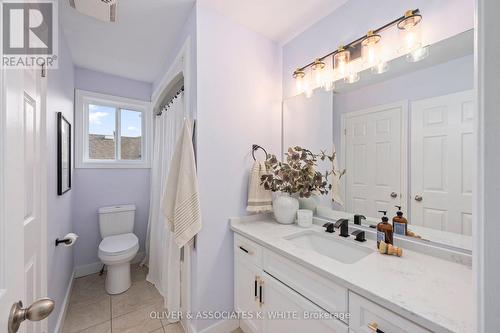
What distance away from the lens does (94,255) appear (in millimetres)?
2562

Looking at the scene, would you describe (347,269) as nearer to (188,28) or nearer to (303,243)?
(303,243)

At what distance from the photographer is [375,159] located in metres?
1.35

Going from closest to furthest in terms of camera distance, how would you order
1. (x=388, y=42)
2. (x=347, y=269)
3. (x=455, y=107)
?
(x=347, y=269), (x=455, y=107), (x=388, y=42)

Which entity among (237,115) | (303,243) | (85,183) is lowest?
(303,243)

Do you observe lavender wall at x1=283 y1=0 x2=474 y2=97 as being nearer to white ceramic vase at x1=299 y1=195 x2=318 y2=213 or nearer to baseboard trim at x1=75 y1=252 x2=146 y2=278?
A: white ceramic vase at x1=299 y1=195 x2=318 y2=213

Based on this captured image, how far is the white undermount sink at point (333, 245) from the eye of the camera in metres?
1.22

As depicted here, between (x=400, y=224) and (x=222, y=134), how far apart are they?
4.23ft

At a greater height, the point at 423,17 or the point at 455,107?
the point at 423,17

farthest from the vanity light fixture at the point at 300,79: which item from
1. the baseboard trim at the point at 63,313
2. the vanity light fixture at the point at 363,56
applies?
the baseboard trim at the point at 63,313

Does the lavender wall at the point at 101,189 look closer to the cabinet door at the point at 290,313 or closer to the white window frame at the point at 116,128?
the white window frame at the point at 116,128

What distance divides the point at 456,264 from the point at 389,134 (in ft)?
2.39

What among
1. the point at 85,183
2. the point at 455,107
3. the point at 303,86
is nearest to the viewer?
the point at 455,107

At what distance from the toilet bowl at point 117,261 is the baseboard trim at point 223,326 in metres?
1.12

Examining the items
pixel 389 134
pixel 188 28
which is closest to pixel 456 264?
pixel 389 134
